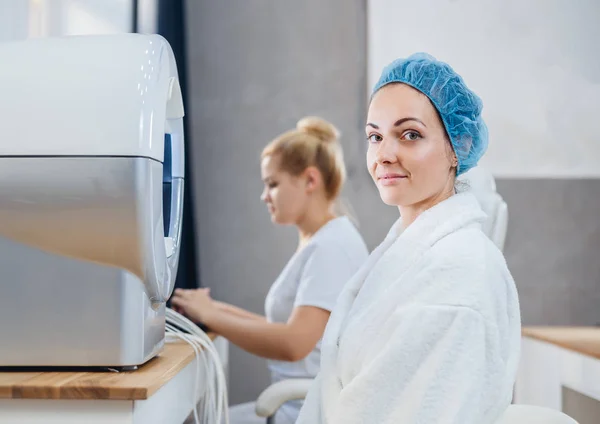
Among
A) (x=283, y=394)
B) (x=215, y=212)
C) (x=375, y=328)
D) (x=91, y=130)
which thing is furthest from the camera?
(x=215, y=212)

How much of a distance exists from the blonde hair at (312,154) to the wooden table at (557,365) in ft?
2.27

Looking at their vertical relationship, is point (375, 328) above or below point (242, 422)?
above

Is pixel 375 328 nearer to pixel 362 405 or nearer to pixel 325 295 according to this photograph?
pixel 362 405

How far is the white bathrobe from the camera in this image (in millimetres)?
902

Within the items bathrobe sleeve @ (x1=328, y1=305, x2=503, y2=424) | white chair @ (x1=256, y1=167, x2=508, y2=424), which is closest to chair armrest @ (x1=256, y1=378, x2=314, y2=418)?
white chair @ (x1=256, y1=167, x2=508, y2=424)

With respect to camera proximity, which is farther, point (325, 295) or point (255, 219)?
point (255, 219)

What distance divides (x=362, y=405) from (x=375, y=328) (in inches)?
4.5

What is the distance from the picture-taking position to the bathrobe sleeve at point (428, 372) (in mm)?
898

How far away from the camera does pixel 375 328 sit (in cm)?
100

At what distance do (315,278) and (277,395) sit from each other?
362mm

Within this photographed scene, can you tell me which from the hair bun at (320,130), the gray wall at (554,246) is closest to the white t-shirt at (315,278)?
the hair bun at (320,130)

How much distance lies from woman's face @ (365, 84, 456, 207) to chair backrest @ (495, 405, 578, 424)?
340 millimetres

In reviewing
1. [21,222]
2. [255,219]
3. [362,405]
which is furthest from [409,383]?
[255,219]

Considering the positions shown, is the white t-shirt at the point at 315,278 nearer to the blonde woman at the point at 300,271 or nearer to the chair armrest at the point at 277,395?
the blonde woman at the point at 300,271
